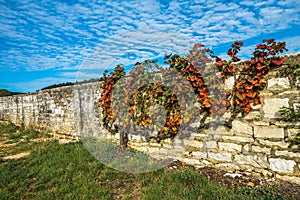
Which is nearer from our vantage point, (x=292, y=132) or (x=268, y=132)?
(x=292, y=132)

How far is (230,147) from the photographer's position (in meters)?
3.50

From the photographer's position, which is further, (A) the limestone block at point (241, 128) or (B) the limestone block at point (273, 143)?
(A) the limestone block at point (241, 128)

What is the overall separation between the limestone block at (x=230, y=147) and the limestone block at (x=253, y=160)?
11cm

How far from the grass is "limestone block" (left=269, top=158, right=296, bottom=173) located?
40cm

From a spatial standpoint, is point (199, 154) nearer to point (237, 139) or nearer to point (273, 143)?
point (237, 139)

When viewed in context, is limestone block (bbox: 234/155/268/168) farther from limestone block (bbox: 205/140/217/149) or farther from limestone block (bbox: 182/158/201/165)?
limestone block (bbox: 182/158/201/165)

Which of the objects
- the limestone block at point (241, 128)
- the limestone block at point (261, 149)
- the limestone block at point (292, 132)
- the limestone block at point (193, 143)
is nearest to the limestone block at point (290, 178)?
the limestone block at point (261, 149)

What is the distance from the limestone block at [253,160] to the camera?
317cm

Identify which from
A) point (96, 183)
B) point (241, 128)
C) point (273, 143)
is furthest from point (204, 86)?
point (96, 183)

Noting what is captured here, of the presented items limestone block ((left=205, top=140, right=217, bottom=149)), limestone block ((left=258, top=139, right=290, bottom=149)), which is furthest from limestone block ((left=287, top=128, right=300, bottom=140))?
limestone block ((left=205, top=140, right=217, bottom=149))

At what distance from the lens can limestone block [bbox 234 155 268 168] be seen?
10.4ft

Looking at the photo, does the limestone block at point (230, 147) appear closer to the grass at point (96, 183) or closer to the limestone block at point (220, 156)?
the limestone block at point (220, 156)

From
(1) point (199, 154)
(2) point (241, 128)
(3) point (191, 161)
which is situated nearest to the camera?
(2) point (241, 128)

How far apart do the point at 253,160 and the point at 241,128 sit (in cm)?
51
